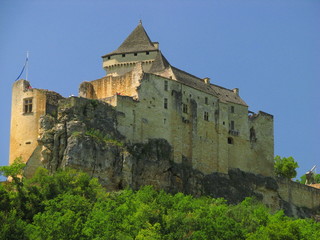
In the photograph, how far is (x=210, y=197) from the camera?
7688cm

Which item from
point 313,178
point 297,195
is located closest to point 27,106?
point 297,195

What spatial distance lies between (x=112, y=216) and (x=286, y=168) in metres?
37.8

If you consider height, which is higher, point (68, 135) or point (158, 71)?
point (158, 71)

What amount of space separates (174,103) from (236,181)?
9742mm

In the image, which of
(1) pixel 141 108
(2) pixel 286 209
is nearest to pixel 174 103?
(1) pixel 141 108

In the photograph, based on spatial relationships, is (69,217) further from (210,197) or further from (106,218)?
(210,197)

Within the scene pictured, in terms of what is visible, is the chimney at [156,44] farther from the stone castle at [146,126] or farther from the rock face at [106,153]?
the rock face at [106,153]

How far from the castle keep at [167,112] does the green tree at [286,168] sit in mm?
9919

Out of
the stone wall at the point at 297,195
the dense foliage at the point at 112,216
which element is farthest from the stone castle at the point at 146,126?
the dense foliage at the point at 112,216

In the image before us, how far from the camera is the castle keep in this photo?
72.2 meters

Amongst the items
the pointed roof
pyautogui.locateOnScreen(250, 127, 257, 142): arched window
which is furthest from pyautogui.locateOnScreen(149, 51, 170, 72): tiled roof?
pyautogui.locateOnScreen(250, 127, 257, 142): arched window

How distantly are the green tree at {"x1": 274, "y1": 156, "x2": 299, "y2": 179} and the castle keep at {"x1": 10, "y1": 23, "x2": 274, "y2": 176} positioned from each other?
992 cm

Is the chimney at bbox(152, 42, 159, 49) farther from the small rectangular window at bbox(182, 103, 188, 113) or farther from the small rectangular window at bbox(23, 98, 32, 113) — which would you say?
the small rectangular window at bbox(23, 98, 32, 113)

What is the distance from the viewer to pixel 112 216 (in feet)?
206
